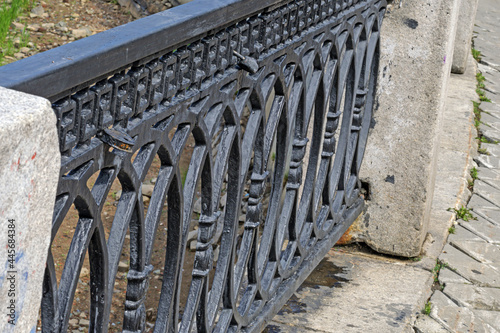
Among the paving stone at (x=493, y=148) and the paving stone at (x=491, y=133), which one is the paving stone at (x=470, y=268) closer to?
the paving stone at (x=493, y=148)

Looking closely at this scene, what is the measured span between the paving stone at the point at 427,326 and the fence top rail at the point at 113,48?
158cm

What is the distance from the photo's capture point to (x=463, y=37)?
6.36 m

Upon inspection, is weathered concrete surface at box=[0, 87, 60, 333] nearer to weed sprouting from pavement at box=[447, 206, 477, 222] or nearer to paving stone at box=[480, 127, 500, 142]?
weed sprouting from pavement at box=[447, 206, 477, 222]

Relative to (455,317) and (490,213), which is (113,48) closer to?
(455,317)

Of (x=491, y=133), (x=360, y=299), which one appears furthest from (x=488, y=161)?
(x=360, y=299)

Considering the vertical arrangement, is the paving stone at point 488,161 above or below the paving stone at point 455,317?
below

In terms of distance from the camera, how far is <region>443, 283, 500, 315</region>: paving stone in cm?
281

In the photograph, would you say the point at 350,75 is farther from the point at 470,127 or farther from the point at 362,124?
the point at 470,127

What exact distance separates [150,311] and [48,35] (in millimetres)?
5336

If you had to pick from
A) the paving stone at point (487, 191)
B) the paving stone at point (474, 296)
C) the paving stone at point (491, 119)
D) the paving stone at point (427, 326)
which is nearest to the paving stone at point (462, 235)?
the paving stone at point (474, 296)

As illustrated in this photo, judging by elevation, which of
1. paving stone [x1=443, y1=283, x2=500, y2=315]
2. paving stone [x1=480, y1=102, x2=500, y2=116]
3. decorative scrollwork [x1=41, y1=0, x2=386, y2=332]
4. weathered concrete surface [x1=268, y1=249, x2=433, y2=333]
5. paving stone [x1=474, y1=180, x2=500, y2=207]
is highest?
decorative scrollwork [x1=41, y1=0, x2=386, y2=332]

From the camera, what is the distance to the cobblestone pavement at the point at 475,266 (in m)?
2.67

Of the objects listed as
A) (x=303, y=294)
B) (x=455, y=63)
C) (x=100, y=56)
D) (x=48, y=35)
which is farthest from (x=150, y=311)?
(x=48, y=35)

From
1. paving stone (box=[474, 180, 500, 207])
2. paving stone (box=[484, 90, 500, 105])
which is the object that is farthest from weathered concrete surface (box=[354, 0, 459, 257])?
paving stone (box=[484, 90, 500, 105])
